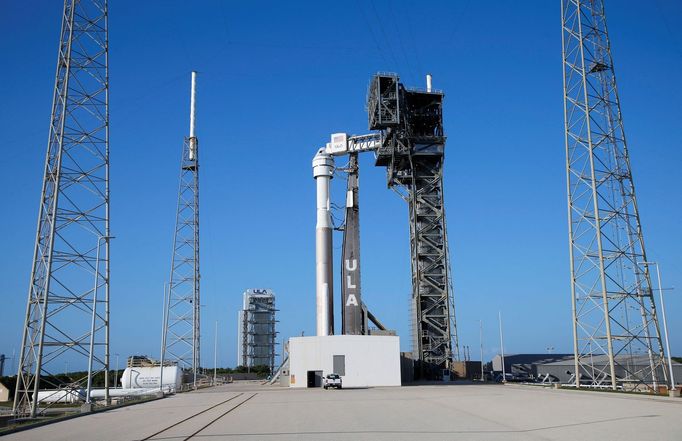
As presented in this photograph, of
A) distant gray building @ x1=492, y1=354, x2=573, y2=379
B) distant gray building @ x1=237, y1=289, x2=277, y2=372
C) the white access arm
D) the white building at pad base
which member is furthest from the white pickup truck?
distant gray building @ x1=237, y1=289, x2=277, y2=372

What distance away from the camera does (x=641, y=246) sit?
44.3m

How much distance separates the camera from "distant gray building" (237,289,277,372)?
390 ft

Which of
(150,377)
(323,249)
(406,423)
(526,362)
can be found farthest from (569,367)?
(406,423)

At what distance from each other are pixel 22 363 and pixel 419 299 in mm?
41790

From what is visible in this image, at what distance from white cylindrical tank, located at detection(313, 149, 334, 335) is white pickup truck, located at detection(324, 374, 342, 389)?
10843 mm

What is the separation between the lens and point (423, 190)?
6762 cm

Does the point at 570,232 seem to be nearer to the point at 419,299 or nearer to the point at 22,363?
the point at 419,299

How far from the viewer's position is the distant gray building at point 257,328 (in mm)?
118750

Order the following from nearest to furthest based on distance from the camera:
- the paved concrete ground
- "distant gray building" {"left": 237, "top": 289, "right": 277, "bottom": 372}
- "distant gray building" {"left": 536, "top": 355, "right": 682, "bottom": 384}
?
1. the paved concrete ground
2. "distant gray building" {"left": 536, "top": 355, "right": 682, "bottom": 384}
3. "distant gray building" {"left": 237, "top": 289, "right": 277, "bottom": 372}

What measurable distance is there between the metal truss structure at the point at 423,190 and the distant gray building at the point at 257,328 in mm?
57512

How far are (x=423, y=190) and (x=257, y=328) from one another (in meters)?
62.6

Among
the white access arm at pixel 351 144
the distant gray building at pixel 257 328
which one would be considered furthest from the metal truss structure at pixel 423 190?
the distant gray building at pixel 257 328

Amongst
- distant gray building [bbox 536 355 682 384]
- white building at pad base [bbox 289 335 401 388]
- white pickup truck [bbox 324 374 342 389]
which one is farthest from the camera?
distant gray building [bbox 536 355 682 384]

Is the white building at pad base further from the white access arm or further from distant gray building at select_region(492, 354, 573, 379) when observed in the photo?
distant gray building at select_region(492, 354, 573, 379)
